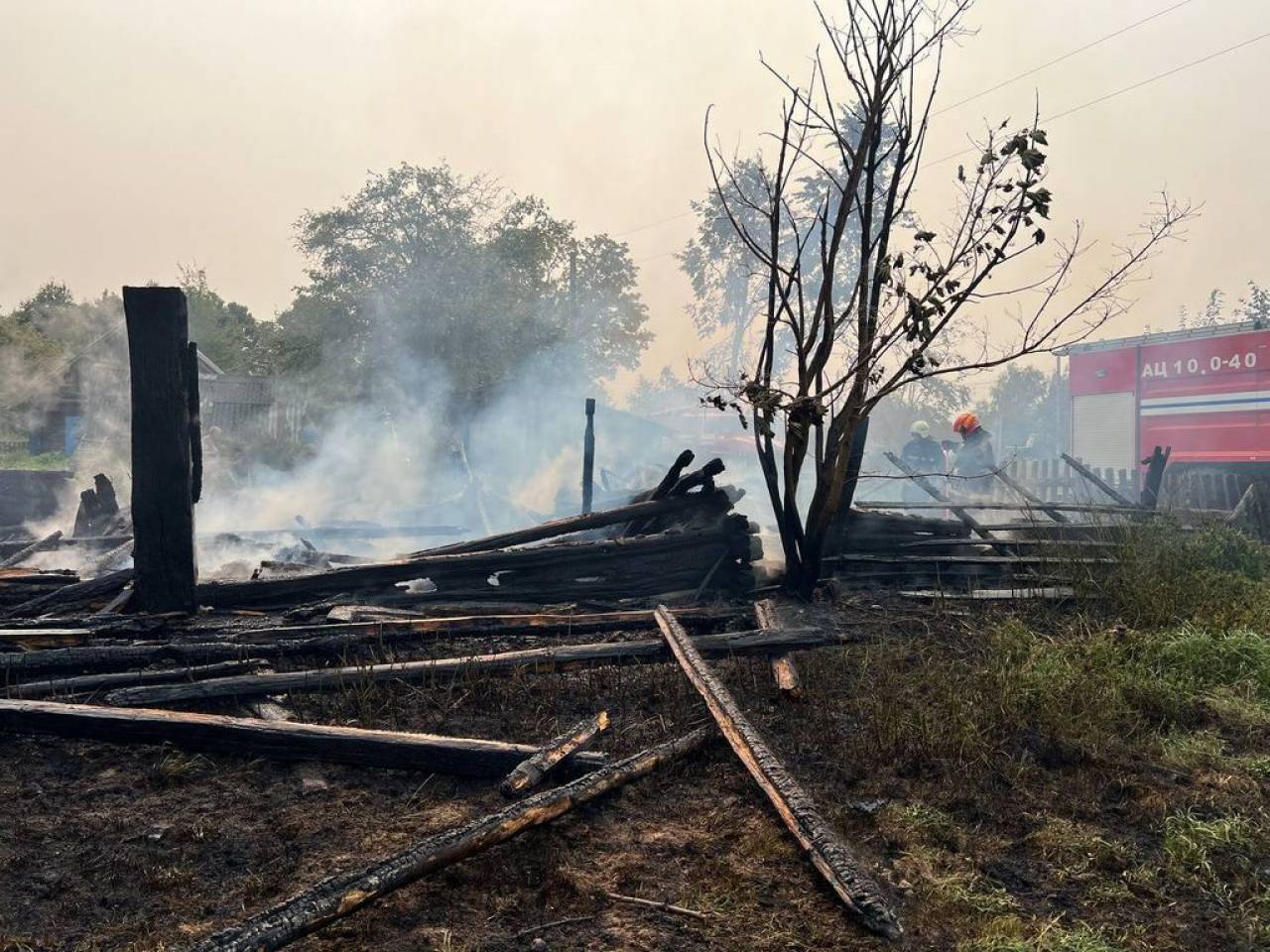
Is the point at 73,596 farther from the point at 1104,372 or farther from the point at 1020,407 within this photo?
the point at 1020,407

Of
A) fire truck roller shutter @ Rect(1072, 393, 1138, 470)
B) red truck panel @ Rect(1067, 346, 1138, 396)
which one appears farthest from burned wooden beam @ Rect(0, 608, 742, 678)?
red truck panel @ Rect(1067, 346, 1138, 396)

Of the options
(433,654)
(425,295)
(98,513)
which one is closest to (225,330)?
(425,295)

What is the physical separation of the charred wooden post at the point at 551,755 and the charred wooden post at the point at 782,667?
1.13 m

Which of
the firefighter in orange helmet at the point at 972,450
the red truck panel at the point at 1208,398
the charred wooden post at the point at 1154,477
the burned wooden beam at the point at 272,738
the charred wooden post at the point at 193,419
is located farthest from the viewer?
the red truck panel at the point at 1208,398

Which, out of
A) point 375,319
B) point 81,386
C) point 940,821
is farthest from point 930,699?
point 81,386

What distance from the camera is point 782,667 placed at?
5.32 metres

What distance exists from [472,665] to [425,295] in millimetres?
27382

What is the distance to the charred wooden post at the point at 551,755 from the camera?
3.75 m

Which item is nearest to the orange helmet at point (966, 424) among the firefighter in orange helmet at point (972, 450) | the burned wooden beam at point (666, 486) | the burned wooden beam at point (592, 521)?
the firefighter in orange helmet at point (972, 450)

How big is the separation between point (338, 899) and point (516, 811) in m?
0.80

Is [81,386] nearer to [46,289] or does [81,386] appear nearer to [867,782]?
[46,289]

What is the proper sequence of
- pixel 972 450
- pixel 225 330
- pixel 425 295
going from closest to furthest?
1. pixel 972 450
2. pixel 425 295
3. pixel 225 330

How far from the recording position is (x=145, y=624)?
580 centimetres

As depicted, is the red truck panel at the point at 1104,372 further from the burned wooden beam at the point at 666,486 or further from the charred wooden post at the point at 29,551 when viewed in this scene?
the charred wooden post at the point at 29,551
